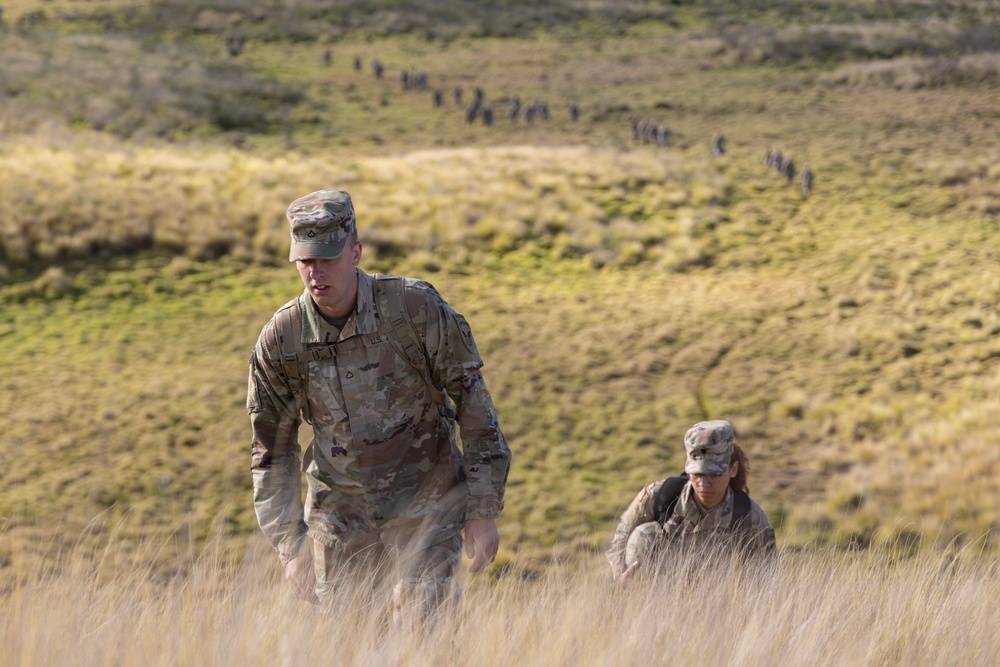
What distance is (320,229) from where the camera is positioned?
121 inches

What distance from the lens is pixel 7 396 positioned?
11898 mm

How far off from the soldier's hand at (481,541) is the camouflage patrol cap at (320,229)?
3.46 ft

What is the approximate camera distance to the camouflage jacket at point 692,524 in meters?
4.02

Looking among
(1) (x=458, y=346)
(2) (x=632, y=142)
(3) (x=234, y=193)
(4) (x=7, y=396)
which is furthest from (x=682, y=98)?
(1) (x=458, y=346)

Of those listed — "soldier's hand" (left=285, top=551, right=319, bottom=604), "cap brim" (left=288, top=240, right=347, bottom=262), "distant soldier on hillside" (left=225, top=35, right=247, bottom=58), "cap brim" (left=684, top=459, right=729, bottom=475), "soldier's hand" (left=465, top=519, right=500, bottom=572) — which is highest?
"distant soldier on hillside" (left=225, top=35, right=247, bottom=58)

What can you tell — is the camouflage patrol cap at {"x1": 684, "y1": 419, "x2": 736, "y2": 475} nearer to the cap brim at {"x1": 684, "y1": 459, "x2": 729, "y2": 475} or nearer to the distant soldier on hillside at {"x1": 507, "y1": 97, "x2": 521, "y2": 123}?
the cap brim at {"x1": 684, "y1": 459, "x2": 729, "y2": 475}

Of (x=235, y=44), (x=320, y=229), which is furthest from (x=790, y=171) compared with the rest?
(x=235, y=44)

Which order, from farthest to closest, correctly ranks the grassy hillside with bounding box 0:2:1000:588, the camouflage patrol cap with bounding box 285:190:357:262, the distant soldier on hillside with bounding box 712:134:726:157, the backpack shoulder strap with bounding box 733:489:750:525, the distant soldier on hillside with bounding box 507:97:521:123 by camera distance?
the distant soldier on hillside with bounding box 507:97:521:123 → the distant soldier on hillside with bounding box 712:134:726:157 → the grassy hillside with bounding box 0:2:1000:588 → the backpack shoulder strap with bounding box 733:489:750:525 → the camouflage patrol cap with bounding box 285:190:357:262

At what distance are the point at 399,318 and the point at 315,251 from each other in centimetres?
43

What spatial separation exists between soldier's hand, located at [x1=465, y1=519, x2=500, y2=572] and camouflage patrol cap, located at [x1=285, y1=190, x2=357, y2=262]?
3.46 feet

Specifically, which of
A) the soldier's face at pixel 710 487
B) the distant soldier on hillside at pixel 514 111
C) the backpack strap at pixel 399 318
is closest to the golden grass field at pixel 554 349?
the soldier's face at pixel 710 487

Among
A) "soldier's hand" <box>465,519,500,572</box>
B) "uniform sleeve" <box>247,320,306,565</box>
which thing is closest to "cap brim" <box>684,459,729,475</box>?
"soldier's hand" <box>465,519,500,572</box>

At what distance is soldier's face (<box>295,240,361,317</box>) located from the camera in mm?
3160

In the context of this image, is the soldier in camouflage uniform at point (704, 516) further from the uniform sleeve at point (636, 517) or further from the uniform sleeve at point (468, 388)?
the uniform sleeve at point (468, 388)
